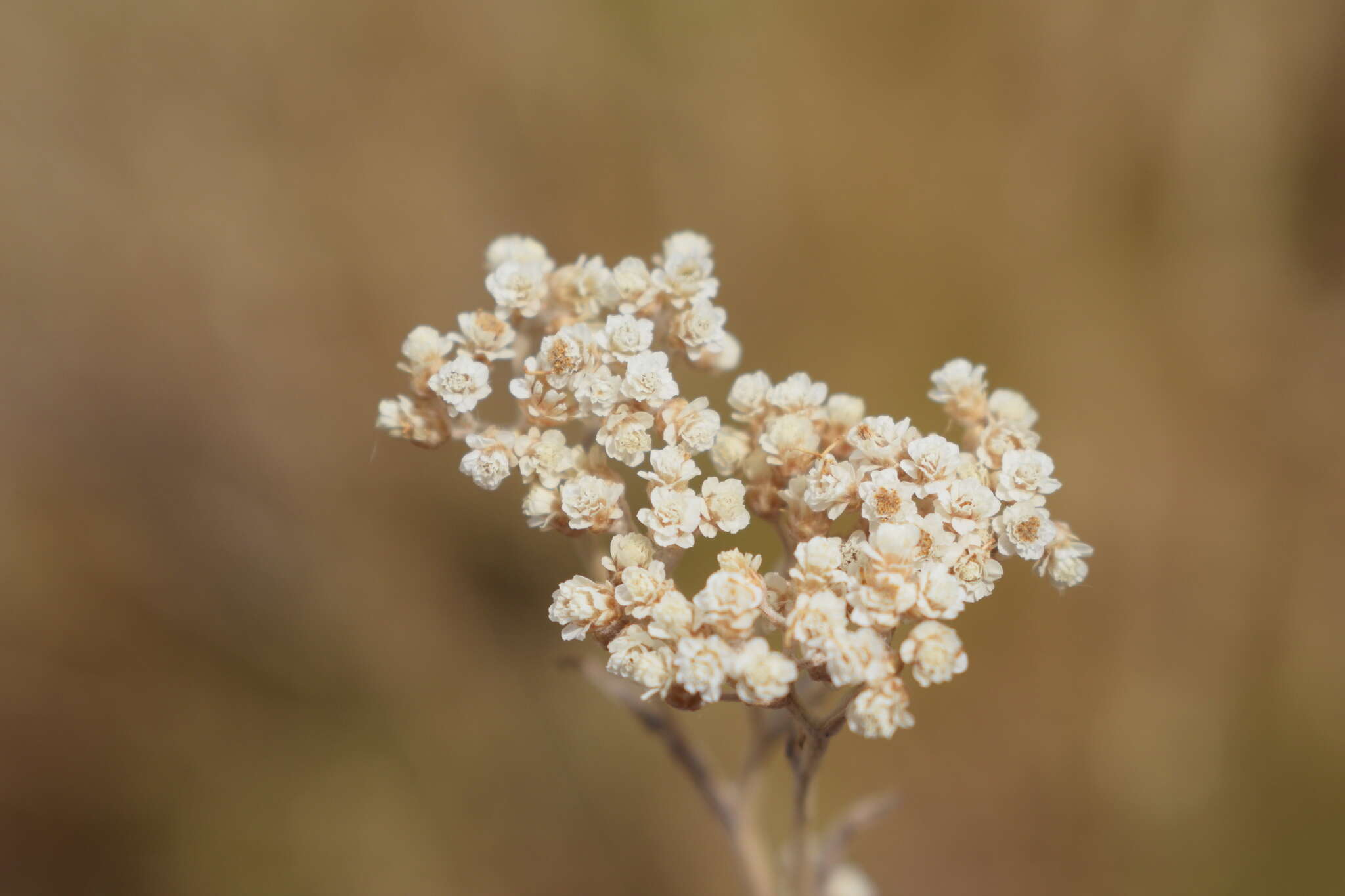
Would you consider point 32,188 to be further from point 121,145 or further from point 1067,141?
point 1067,141

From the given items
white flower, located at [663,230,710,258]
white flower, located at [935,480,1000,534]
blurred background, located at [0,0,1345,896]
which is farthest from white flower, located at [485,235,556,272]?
blurred background, located at [0,0,1345,896]

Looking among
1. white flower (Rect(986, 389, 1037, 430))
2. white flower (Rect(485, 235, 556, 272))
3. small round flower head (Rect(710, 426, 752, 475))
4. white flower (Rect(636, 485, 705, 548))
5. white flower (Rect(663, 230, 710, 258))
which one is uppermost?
white flower (Rect(485, 235, 556, 272))

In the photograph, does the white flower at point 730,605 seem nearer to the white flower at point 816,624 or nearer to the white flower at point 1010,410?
the white flower at point 816,624

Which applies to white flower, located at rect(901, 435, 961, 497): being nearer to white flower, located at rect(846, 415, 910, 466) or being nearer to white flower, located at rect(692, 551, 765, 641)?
white flower, located at rect(846, 415, 910, 466)

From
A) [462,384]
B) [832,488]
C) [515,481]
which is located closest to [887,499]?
[832,488]

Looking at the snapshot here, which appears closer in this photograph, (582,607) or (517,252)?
(582,607)

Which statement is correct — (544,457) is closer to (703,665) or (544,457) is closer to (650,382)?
(650,382)

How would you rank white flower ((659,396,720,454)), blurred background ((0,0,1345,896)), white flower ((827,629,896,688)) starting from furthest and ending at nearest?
blurred background ((0,0,1345,896)), white flower ((659,396,720,454)), white flower ((827,629,896,688))
